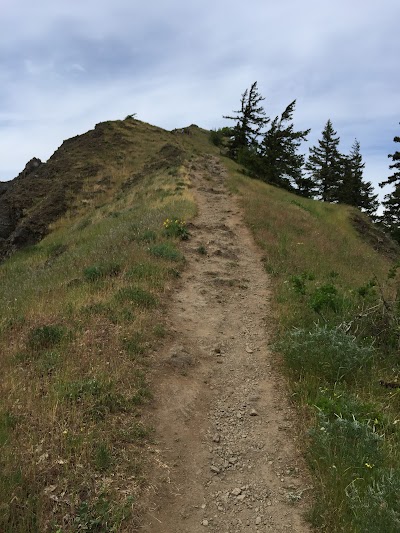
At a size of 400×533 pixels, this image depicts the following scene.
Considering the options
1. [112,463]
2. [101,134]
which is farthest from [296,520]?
[101,134]

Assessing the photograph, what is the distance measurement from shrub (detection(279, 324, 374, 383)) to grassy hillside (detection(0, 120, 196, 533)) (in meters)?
2.18

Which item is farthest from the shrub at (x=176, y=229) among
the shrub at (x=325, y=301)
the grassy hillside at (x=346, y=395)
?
the shrub at (x=325, y=301)

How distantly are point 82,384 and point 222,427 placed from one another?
1.80 m

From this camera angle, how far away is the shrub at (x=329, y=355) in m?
5.81

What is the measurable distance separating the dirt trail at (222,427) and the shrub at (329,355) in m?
0.44

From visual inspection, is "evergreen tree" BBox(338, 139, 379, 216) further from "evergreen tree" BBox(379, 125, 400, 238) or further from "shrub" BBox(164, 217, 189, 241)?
"shrub" BBox(164, 217, 189, 241)

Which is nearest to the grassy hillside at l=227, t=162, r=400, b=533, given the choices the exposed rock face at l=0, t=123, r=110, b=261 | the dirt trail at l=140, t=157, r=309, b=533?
the dirt trail at l=140, t=157, r=309, b=533

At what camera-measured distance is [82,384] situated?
530 cm

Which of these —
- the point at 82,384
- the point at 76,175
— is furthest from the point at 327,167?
the point at 82,384

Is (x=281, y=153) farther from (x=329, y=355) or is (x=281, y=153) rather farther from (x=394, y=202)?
(x=329, y=355)

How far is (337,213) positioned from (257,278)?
18.5 m

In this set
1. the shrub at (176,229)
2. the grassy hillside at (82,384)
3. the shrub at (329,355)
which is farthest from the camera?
the shrub at (176,229)

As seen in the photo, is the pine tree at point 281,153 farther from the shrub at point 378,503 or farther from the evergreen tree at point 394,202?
the shrub at point 378,503

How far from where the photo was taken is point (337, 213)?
28.1 meters
